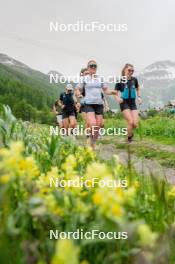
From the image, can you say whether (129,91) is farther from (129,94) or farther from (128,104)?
(128,104)

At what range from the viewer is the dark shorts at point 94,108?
11477 mm

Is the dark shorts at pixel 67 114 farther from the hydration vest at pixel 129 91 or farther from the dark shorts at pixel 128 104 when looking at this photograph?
the hydration vest at pixel 129 91

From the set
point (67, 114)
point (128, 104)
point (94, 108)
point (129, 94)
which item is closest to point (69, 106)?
point (67, 114)

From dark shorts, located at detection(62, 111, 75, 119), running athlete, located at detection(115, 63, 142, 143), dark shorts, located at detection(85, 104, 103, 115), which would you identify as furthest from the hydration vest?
dark shorts, located at detection(62, 111, 75, 119)

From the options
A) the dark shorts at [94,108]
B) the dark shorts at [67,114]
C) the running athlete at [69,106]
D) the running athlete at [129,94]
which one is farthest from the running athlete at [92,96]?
the dark shorts at [67,114]

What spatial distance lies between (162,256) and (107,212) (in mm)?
178

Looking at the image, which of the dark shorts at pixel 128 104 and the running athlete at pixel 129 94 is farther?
the dark shorts at pixel 128 104

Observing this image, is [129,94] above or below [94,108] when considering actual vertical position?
above

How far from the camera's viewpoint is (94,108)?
38.2 feet

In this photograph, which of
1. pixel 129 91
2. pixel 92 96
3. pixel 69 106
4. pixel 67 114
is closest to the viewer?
pixel 92 96

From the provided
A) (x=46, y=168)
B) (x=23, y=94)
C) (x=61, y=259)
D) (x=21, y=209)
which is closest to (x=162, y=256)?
(x=61, y=259)

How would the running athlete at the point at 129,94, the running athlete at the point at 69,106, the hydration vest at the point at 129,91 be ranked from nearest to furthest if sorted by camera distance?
the running athlete at the point at 129,94 < the hydration vest at the point at 129,91 < the running athlete at the point at 69,106

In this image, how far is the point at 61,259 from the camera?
101cm

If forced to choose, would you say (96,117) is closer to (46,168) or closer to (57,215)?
(46,168)
